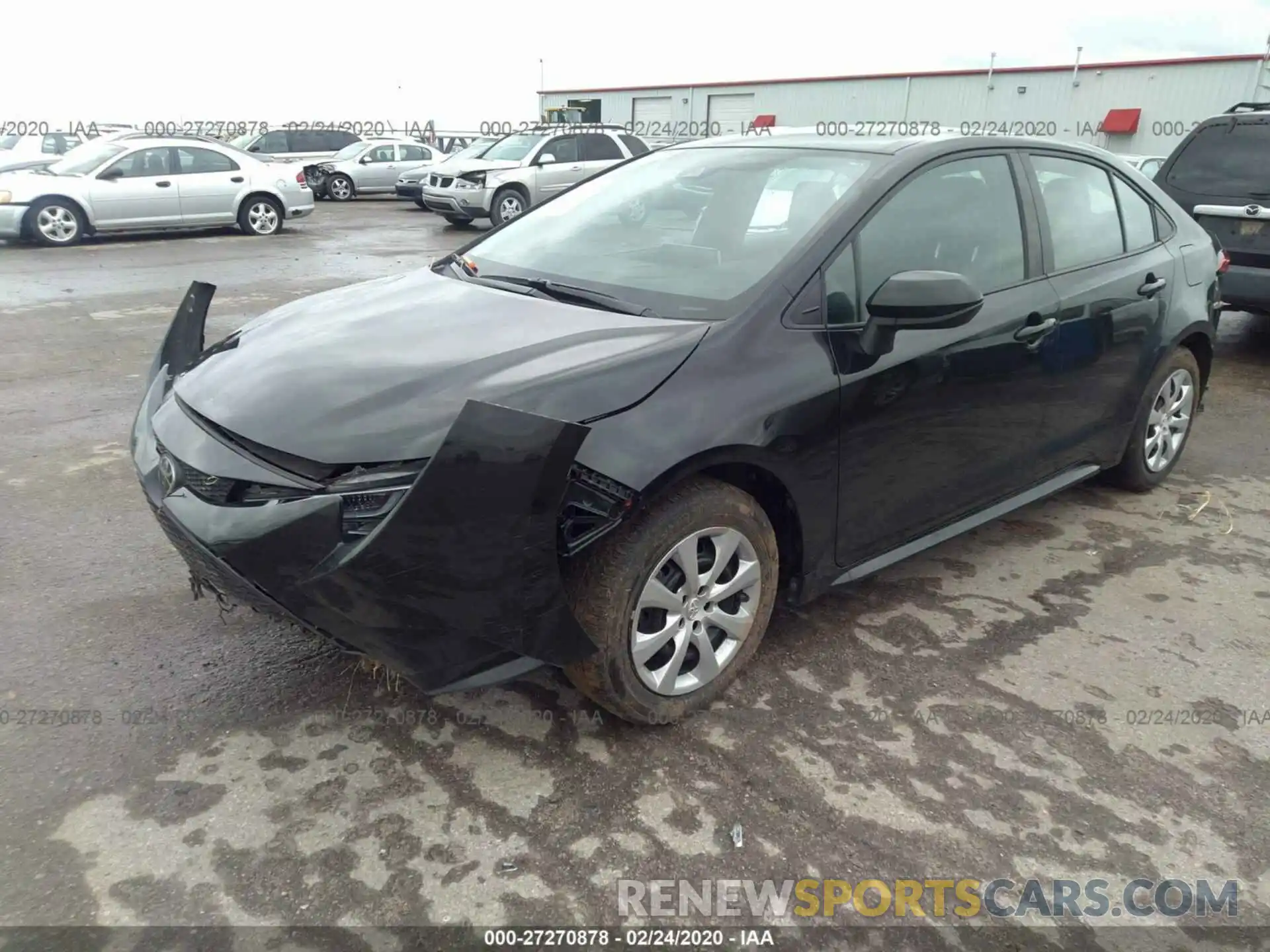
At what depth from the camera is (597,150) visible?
1606 centimetres

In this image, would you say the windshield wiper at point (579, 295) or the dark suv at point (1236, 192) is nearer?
the windshield wiper at point (579, 295)

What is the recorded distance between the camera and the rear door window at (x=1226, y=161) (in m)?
6.87

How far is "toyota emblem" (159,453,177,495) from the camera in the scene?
2521 millimetres

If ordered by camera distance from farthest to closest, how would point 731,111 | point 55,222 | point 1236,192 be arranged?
point 731,111
point 55,222
point 1236,192

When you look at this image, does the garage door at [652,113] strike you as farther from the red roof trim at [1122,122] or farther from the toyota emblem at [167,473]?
the toyota emblem at [167,473]

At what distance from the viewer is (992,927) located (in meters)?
2.14

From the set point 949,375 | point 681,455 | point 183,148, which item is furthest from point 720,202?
point 183,148

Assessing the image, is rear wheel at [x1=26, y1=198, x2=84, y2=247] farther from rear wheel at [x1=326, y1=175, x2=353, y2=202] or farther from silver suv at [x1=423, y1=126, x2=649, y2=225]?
rear wheel at [x1=326, y1=175, x2=353, y2=202]

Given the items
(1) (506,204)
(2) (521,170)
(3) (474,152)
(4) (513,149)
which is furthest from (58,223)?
(4) (513,149)

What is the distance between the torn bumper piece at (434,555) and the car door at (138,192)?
1260 centimetres

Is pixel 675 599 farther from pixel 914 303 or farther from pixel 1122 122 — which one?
pixel 1122 122

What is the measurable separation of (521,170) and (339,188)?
25.5 ft

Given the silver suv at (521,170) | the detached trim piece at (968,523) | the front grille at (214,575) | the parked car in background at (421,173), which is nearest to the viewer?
the front grille at (214,575)

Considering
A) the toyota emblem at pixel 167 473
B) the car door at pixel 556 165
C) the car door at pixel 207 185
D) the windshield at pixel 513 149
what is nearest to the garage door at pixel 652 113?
the windshield at pixel 513 149
